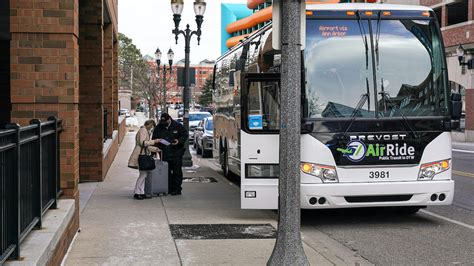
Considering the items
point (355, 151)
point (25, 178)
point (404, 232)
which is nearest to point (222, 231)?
point (355, 151)

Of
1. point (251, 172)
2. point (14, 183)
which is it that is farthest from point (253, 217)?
point (14, 183)

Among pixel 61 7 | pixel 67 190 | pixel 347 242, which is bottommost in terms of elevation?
pixel 347 242

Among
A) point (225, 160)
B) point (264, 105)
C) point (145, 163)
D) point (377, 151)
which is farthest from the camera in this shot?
point (225, 160)

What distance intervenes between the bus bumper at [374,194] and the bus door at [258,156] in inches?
25.0

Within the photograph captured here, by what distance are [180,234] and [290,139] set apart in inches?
134

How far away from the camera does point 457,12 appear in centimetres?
4422

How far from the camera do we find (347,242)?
27.6ft

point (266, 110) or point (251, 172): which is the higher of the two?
point (266, 110)

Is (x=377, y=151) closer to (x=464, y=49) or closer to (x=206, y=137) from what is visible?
(x=206, y=137)

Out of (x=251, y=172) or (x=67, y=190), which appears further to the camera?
(x=251, y=172)

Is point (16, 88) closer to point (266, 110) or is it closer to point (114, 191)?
point (266, 110)

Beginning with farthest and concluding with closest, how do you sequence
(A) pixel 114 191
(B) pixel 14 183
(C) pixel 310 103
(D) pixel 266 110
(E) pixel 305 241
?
(A) pixel 114 191 < (D) pixel 266 110 < (C) pixel 310 103 < (E) pixel 305 241 < (B) pixel 14 183

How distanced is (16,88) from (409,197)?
5.73m

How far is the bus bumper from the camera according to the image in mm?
8914
